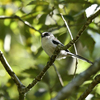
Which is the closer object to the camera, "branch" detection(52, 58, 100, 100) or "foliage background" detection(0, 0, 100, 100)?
"branch" detection(52, 58, 100, 100)

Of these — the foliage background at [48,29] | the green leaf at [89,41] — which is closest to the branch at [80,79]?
the foliage background at [48,29]

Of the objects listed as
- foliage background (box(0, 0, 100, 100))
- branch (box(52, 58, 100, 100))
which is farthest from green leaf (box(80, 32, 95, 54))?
branch (box(52, 58, 100, 100))

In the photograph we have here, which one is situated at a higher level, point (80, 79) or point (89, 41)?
point (80, 79)

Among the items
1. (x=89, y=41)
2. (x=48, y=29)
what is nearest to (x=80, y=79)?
(x=89, y=41)

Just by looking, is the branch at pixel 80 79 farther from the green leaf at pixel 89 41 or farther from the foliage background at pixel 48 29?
the green leaf at pixel 89 41

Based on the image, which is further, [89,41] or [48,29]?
[48,29]

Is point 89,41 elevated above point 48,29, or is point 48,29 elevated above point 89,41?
point 48,29

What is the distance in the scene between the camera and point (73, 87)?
4.76ft

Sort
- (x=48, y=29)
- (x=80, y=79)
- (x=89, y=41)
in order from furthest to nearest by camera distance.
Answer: (x=48, y=29), (x=89, y=41), (x=80, y=79)

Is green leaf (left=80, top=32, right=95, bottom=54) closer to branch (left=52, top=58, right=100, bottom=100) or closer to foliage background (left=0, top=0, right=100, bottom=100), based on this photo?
foliage background (left=0, top=0, right=100, bottom=100)

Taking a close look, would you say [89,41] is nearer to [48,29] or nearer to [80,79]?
[48,29]

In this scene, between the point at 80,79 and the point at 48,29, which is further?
the point at 48,29

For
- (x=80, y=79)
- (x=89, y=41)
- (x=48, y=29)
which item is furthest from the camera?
(x=48, y=29)

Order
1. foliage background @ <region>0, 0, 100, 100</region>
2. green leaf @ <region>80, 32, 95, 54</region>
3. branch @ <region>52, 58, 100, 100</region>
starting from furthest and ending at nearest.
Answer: green leaf @ <region>80, 32, 95, 54</region>
foliage background @ <region>0, 0, 100, 100</region>
branch @ <region>52, 58, 100, 100</region>
